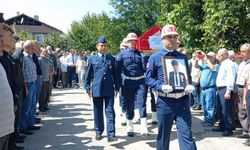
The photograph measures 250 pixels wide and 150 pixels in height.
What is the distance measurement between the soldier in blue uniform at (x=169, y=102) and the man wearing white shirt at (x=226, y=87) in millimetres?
3063

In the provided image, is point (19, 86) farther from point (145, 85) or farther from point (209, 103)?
point (209, 103)

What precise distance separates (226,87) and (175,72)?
11.0 ft

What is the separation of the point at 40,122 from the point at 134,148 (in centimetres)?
393

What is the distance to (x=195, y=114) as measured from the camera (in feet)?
40.7

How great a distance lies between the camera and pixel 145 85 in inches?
362

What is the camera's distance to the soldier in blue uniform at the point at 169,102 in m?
6.01

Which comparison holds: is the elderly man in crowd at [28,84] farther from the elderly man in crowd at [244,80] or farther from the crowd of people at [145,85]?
the elderly man in crowd at [244,80]

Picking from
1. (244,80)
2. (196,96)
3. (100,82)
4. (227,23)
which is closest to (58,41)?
(227,23)

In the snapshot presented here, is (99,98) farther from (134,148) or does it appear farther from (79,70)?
(79,70)

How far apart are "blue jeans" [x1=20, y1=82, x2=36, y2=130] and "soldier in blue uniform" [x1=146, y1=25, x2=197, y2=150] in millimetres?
3916

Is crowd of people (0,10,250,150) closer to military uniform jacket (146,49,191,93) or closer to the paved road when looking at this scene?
military uniform jacket (146,49,191,93)

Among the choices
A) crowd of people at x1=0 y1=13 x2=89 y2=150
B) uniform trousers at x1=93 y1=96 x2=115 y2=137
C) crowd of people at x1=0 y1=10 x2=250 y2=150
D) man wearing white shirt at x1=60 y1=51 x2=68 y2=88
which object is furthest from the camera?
man wearing white shirt at x1=60 y1=51 x2=68 y2=88

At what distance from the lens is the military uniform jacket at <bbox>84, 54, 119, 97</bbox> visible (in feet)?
27.9

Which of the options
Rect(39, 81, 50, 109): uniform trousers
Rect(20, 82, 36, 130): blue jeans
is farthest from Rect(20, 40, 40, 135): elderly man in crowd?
Rect(39, 81, 50, 109): uniform trousers
